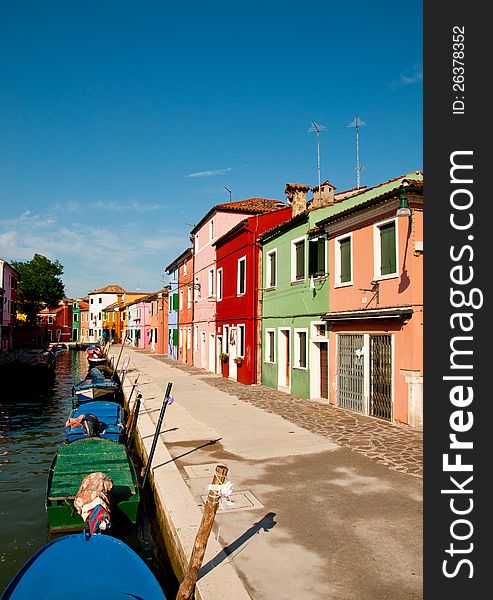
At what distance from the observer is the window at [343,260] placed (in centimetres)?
1507

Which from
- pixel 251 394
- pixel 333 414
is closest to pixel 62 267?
pixel 251 394

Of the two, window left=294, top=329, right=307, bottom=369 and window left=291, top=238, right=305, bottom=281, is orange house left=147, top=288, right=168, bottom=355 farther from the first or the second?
window left=294, top=329, right=307, bottom=369

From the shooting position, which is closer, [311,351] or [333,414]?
[333,414]

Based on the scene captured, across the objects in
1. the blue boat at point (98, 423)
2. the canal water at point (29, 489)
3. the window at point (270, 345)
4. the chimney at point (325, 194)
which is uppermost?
the chimney at point (325, 194)

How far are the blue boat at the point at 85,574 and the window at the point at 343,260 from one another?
1108cm

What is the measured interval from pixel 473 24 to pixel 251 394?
15.9 metres

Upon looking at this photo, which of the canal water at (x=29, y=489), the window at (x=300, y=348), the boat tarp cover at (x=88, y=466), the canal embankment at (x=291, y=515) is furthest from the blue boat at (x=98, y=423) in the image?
the window at (x=300, y=348)

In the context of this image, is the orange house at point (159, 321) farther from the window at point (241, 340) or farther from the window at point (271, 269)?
the window at point (271, 269)

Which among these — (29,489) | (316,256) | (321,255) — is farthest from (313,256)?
(29,489)

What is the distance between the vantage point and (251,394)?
61.7ft

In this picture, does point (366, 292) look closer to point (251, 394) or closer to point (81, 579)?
point (251, 394)

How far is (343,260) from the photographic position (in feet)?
50.8

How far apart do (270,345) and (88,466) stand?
42.3 feet

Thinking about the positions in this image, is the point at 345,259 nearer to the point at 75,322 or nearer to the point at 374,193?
the point at 374,193
